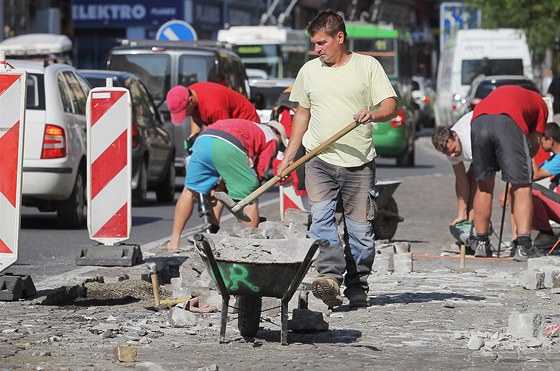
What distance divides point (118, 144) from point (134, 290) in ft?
6.09

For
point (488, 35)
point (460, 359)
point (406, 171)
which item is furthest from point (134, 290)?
point (488, 35)

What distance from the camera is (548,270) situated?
11.4 metres

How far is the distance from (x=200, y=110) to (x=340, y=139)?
4.43 meters

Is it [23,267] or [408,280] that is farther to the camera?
[23,267]

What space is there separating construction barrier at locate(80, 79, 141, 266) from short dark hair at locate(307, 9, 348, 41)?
3.00 meters

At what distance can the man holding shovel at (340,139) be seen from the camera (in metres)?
9.84

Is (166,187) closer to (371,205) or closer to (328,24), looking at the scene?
(371,205)

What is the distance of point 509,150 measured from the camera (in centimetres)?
1362

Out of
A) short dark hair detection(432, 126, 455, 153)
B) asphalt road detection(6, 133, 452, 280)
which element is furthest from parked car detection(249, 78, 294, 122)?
short dark hair detection(432, 126, 455, 153)

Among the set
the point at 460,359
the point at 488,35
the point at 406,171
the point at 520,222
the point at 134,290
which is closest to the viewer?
the point at 460,359

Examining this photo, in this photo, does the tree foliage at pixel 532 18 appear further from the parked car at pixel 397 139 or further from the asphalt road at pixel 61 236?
the asphalt road at pixel 61 236

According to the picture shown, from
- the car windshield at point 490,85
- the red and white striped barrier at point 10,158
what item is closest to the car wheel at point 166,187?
the red and white striped barrier at point 10,158

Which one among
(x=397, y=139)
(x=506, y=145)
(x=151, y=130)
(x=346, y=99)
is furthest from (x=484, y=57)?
(x=346, y=99)

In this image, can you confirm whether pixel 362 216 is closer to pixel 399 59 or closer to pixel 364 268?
pixel 364 268
